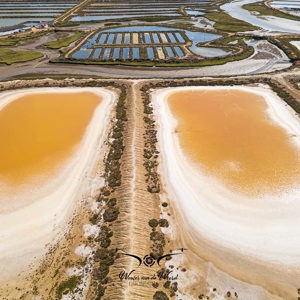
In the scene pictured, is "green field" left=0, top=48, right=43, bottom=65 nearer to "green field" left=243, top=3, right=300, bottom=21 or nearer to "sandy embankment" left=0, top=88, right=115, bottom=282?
"sandy embankment" left=0, top=88, right=115, bottom=282

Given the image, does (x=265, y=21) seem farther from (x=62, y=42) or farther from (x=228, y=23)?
(x=62, y=42)

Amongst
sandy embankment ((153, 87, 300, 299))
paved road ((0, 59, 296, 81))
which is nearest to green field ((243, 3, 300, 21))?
paved road ((0, 59, 296, 81))

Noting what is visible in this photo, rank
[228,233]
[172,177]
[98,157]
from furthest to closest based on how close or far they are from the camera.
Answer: [98,157]
[172,177]
[228,233]

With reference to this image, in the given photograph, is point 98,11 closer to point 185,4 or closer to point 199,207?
point 185,4

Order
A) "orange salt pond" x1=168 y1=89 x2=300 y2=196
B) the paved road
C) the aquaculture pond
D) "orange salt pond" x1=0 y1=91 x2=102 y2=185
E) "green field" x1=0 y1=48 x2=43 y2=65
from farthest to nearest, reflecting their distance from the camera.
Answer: the aquaculture pond
"green field" x1=0 y1=48 x2=43 y2=65
the paved road
"orange salt pond" x1=0 y1=91 x2=102 y2=185
"orange salt pond" x1=168 y1=89 x2=300 y2=196

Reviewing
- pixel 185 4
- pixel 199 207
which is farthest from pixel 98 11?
pixel 199 207

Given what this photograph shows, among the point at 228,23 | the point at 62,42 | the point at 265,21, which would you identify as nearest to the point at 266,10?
the point at 265,21
